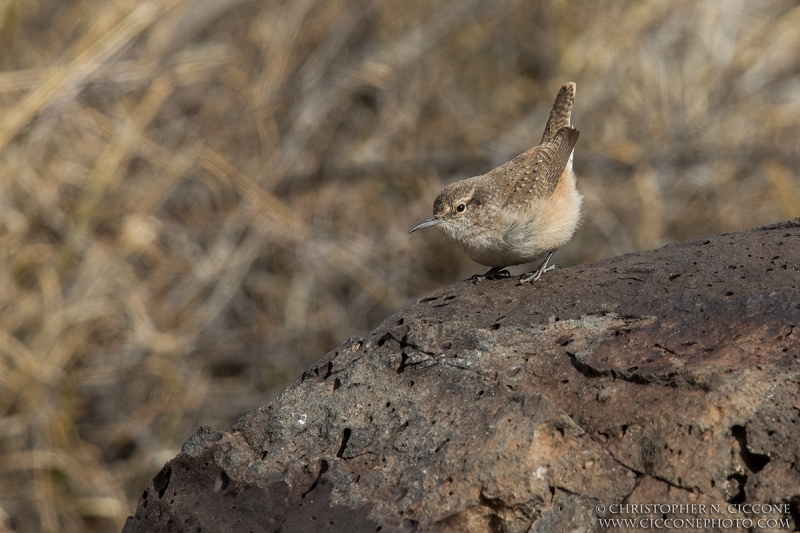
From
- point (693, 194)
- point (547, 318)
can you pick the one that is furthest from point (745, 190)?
point (547, 318)

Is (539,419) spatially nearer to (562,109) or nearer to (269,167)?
(562,109)

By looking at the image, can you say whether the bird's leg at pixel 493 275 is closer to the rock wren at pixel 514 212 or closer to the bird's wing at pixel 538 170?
the rock wren at pixel 514 212

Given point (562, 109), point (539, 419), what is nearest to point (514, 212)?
point (562, 109)

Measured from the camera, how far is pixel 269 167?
26.0 ft

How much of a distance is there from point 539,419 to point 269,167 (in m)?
5.59

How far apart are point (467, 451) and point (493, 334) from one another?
1.83ft

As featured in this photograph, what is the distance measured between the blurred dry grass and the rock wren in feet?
10.7

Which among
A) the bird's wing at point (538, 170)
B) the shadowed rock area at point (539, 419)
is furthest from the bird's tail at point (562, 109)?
the shadowed rock area at point (539, 419)

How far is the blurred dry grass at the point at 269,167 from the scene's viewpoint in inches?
271

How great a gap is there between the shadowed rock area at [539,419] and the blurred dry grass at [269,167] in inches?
164

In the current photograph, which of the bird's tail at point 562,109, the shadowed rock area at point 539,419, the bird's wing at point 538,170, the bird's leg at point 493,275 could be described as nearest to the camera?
the shadowed rock area at point 539,419

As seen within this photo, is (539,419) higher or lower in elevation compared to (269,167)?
higher

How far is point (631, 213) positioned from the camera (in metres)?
7.95

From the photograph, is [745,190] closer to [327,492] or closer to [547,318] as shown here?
[547,318]
